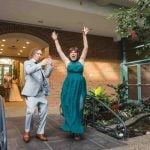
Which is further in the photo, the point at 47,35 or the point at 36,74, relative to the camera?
the point at 47,35

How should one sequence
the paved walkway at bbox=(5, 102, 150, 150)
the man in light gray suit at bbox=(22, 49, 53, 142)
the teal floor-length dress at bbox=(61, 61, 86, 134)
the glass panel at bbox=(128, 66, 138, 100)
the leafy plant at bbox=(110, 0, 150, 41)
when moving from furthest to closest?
the glass panel at bbox=(128, 66, 138, 100)
the teal floor-length dress at bbox=(61, 61, 86, 134)
the man in light gray suit at bbox=(22, 49, 53, 142)
the paved walkway at bbox=(5, 102, 150, 150)
the leafy plant at bbox=(110, 0, 150, 41)

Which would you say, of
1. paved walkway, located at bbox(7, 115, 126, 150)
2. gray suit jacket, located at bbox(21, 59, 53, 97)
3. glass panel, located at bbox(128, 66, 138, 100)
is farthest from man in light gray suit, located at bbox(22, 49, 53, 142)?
glass panel, located at bbox(128, 66, 138, 100)

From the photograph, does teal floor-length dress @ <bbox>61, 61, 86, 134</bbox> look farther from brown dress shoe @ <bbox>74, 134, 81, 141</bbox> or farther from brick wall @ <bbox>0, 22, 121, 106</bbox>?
brick wall @ <bbox>0, 22, 121, 106</bbox>

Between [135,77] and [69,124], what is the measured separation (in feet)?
22.5

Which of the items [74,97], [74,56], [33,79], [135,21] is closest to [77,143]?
[74,97]

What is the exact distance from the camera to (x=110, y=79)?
10.6 meters

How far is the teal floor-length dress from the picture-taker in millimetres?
4102

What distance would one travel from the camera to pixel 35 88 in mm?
3975

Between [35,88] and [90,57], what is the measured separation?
6342 millimetres

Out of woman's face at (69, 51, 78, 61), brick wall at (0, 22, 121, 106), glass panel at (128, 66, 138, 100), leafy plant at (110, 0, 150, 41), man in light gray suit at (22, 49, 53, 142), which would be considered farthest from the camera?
glass panel at (128, 66, 138, 100)

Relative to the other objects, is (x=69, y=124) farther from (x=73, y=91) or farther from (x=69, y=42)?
(x=69, y=42)

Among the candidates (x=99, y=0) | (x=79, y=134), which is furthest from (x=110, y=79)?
(x=79, y=134)

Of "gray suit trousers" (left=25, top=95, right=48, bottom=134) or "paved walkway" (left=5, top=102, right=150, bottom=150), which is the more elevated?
"gray suit trousers" (left=25, top=95, right=48, bottom=134)

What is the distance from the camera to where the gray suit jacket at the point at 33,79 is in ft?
12.7
